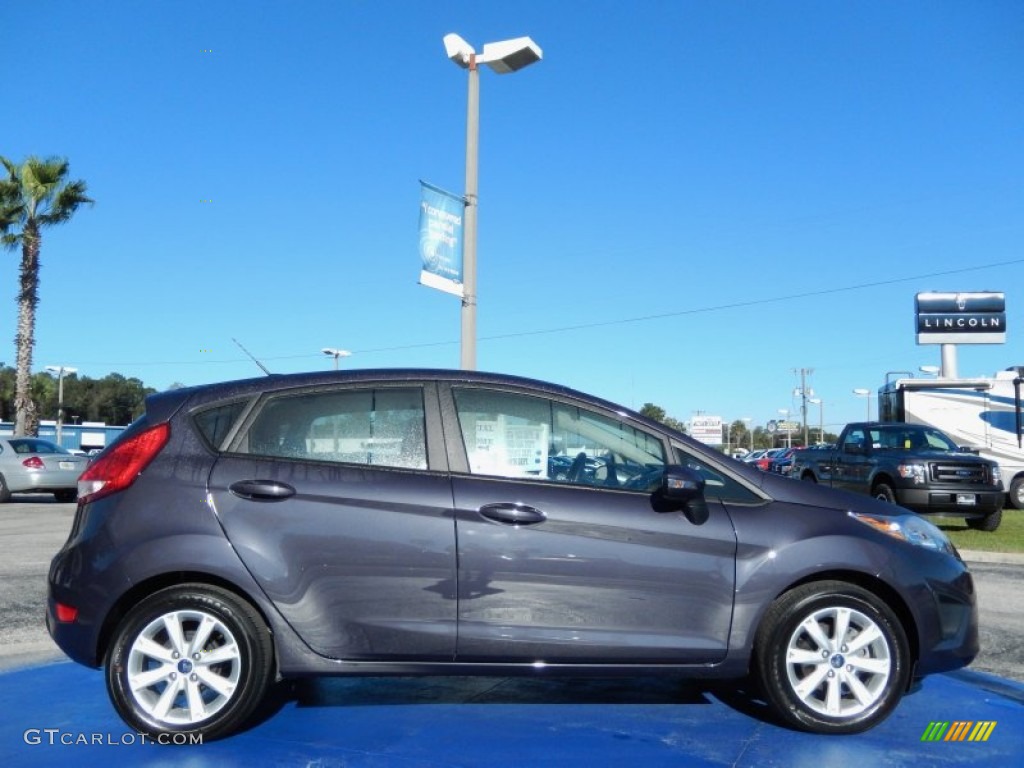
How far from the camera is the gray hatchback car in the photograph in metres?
3.98

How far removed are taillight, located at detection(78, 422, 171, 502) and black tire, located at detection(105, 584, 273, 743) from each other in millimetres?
532

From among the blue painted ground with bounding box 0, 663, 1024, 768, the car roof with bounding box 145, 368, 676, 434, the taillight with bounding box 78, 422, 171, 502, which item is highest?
the car roof with bounding box 145, 368, 676, 434

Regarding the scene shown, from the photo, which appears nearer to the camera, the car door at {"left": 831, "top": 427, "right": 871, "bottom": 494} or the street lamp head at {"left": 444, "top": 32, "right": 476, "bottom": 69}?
the street lamp head at {"left": 444, "top": 32, "right": 476, "bottom": 69}

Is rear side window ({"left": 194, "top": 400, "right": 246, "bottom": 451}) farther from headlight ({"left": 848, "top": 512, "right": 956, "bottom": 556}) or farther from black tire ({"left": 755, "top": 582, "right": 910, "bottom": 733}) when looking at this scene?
headlight ({"left": 848, "top": 512, "right": 956, "bottom": 556})

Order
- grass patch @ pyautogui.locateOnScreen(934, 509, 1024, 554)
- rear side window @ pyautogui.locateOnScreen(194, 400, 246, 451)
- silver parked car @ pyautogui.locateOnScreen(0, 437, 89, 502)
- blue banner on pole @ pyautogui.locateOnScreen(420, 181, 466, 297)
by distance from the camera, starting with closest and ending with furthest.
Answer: rear side window @ pyautogui.locateOnScreen(194, 400, 246, 451) < blue banner on pole @ pyautogui.locateOnScreen(420, 181, 466, 297) < grass patch @ pyautogui.locateOnScreen(934, 509, 1024, 554) < silver parked car @ pyautogui.locateOnScreen(0, 437, 89, 502)

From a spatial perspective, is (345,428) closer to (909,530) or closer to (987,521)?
(909,530)

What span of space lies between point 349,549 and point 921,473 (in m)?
12.1

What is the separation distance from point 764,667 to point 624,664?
0.64 m

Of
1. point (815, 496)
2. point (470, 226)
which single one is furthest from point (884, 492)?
point (815, 496)

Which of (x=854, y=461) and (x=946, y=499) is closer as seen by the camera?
(x=946, y=499)

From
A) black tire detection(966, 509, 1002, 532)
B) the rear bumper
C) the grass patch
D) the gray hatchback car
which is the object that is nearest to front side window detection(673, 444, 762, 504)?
the gray hatchback car

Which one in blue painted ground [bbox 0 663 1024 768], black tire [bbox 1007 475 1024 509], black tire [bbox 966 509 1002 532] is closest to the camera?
blue painted ground [bbox 0 663 1024 768]

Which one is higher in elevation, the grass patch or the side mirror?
the side mirror

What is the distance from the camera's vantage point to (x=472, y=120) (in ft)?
36.9
